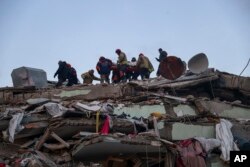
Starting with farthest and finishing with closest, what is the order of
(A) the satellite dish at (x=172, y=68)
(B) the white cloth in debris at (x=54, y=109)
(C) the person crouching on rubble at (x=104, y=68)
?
(C) the person crouching on rubble at (x=104, y=68) < (A) the satellite dish at (x=172, y=68) < (B) the white cloth in debris at (x=54, y=109)

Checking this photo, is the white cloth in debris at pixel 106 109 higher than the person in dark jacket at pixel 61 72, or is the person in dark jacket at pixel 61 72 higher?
the person in dark jacket at pixel 61 72

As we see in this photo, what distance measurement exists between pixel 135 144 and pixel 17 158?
281 cm

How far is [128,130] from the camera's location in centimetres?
1152

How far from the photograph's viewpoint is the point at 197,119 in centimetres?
1312

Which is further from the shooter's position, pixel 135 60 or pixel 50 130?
pixel 135 60

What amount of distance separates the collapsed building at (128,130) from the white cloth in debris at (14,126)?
2cm

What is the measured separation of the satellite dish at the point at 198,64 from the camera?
14.7 m

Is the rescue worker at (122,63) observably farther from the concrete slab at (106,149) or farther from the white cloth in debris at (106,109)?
the concrete slab at (106,149)

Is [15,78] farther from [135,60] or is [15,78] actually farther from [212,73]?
[212,73]

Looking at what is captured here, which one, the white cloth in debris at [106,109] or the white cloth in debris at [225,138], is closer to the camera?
the white cloth in debris at [106,109]

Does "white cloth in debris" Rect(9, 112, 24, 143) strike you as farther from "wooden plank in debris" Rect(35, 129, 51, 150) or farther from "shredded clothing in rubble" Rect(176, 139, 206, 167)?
"shredded clothing in rubble" Rect(176, 139, 206, 167)

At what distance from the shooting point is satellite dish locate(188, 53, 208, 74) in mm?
14656

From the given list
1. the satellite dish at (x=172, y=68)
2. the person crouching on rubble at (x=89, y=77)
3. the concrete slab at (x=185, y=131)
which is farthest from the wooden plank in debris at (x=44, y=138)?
the person crouching on rubble at (x=89, y=77)

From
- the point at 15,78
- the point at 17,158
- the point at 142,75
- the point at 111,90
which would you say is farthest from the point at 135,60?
the point at 17,158
